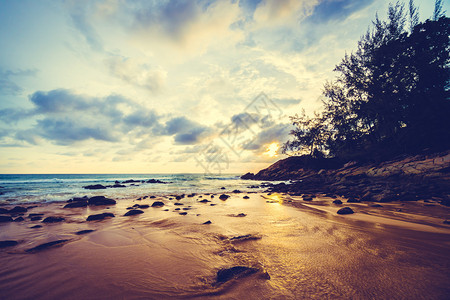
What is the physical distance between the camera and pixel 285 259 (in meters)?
2.87

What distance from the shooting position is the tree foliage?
14.8 meters

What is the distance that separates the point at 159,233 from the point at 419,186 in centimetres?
1344

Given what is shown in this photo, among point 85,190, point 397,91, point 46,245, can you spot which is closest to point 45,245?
point 46,245

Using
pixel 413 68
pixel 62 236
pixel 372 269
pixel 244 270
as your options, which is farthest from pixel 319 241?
pixel 413 68

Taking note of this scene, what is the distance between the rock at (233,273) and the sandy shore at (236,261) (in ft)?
0.12

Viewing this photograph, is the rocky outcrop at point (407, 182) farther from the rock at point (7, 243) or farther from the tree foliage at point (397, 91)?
the rock at point (7, 243)

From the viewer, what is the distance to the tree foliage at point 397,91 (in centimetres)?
1476

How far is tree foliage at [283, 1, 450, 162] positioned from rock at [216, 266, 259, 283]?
18.3 m

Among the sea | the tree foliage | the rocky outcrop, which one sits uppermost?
the tree foliage

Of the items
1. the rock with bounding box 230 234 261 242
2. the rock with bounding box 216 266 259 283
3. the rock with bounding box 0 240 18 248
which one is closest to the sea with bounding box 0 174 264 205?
the rock with bounding box 0 240 18 248

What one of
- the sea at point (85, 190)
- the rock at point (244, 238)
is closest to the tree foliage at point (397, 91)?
the sea at point (85, 190)

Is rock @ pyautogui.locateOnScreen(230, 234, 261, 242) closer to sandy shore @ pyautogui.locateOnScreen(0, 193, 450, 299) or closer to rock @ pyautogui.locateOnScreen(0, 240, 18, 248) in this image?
sandy shore @ pyautogui.locateOnScreen(0, 193, 450, 299)

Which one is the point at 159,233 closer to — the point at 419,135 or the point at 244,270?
the point at 244,270

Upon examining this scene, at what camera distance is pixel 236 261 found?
114 inches
